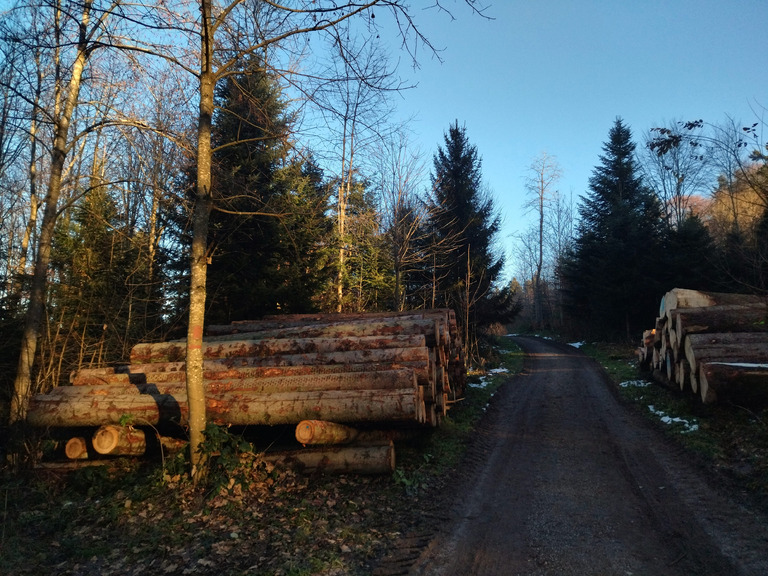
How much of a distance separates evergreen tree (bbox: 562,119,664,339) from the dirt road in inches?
847

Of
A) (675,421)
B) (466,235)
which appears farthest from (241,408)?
(466,235)

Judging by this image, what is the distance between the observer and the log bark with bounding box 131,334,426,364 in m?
8.30

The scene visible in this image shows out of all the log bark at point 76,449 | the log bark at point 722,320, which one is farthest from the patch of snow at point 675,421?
the log bark at point 76,449

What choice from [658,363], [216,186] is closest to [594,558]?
[216,186]

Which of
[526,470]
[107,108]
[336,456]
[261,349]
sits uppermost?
[107,108]

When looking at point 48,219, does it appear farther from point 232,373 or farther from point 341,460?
point 341,460

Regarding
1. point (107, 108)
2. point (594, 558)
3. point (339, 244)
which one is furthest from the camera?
point (339, 244)

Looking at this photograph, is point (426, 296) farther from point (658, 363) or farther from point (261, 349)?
point (261, 349)

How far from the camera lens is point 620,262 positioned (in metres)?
29.3

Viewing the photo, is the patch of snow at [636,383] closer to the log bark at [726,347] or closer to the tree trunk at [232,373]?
the log bark at [726,347]

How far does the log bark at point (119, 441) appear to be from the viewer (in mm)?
6418

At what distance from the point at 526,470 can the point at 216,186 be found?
23.3 feet

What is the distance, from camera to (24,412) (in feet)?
24.2

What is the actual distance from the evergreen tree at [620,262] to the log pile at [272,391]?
2437 centimetres
